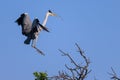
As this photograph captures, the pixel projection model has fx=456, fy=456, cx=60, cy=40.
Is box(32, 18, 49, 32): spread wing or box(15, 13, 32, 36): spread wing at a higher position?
box(15, 13, 32, 36): spread wing

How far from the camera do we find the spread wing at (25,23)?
1543 centimetres

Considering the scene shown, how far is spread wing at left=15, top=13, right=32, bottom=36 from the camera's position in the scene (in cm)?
1543

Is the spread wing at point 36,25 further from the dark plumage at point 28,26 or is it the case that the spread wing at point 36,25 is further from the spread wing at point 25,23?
the spread wing at point 25,23

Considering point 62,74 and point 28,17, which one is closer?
point 62,74

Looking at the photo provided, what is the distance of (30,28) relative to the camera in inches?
610

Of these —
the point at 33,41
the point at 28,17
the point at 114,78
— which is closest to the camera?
the point at 114,78

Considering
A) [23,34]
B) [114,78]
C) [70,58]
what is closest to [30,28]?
[23,34]

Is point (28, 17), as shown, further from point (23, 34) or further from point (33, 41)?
point (33, 41)

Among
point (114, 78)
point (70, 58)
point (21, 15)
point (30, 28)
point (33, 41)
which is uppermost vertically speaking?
point (21, 15)

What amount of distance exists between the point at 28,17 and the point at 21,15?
57 cm

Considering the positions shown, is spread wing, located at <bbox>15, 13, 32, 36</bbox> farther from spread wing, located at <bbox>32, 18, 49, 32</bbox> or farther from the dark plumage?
spread wing, located at <bbox>32, 18, 49, 32</bbox>

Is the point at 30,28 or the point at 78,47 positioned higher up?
the point at 30,28

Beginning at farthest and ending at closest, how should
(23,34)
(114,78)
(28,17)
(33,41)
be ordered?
(28,17) → (23,34) → (33,41) → (114,78)

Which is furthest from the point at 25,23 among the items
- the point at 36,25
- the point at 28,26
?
the point at 36,25
